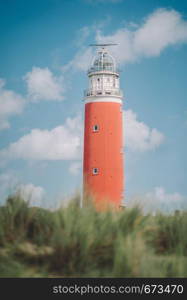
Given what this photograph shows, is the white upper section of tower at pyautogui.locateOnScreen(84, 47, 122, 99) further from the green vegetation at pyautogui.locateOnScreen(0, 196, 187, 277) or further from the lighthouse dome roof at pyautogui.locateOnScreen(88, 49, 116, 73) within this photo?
the green vegetation at pyautogui.locateOnScreen(0, 196, 187, 277)

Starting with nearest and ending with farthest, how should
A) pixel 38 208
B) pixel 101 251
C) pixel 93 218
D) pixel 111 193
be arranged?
1. pixel 101 251
2. pixel 93 218
3. pixel 38 208
4. pixel 111 193

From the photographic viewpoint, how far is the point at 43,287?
5547 mm

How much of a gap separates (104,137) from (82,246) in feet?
66.0

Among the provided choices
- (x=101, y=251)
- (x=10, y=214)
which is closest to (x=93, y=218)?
(x=101, y=251)

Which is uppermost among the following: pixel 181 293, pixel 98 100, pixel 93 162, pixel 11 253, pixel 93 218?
pixel 98 100

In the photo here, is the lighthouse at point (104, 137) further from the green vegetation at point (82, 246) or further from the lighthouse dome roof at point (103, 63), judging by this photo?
the green vegetation at point (82, 246)

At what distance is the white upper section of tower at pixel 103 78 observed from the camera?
27.1 metres

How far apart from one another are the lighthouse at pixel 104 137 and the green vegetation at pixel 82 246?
18.0 meters

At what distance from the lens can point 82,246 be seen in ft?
19.1

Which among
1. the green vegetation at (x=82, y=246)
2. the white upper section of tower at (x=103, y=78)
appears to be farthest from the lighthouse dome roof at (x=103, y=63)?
the green vegetation at (x=82, y=246)

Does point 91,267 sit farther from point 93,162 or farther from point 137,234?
Result: point 93,162

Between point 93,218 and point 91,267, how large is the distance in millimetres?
942

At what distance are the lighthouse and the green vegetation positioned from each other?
18024 mm

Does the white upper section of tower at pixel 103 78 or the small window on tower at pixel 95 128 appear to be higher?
the white upper section of tower at pixel 103 78
